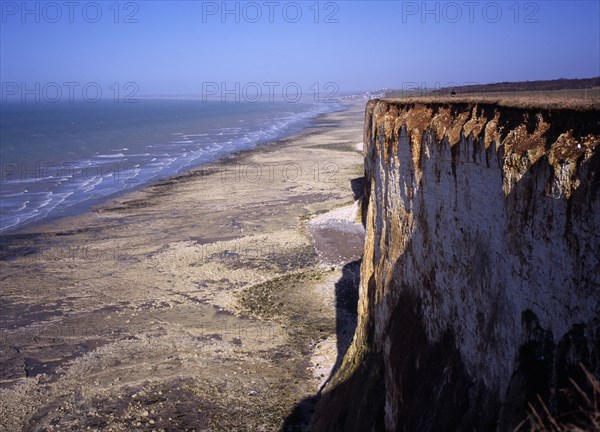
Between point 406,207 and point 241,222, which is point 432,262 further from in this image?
point 241,222

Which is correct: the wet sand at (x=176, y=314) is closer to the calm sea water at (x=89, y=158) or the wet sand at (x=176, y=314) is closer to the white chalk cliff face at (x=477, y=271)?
the white chalk cliff face at (x=477, y=271)

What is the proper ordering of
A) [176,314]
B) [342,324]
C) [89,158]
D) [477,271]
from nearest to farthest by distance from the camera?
1. [477,271]
2. [342,324]
3. [176,314]
4. [89,158]

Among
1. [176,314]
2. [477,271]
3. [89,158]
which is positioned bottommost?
[176,314]

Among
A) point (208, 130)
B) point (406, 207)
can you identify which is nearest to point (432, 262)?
point (406, 207)

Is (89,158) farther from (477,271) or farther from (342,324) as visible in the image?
(477,271)

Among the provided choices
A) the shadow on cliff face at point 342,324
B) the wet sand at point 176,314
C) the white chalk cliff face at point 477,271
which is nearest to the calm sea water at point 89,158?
the wet sand at point 176,314

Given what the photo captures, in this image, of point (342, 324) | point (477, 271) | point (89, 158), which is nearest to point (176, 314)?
point (342, 324)
